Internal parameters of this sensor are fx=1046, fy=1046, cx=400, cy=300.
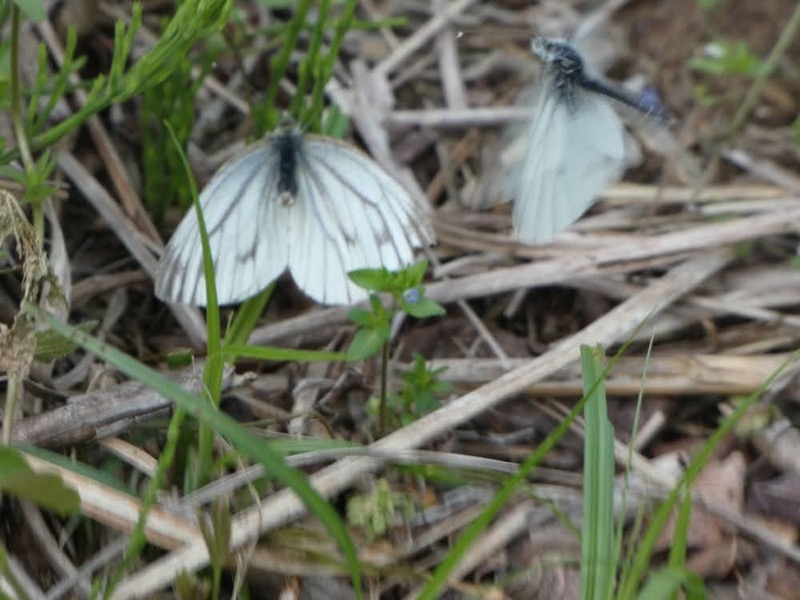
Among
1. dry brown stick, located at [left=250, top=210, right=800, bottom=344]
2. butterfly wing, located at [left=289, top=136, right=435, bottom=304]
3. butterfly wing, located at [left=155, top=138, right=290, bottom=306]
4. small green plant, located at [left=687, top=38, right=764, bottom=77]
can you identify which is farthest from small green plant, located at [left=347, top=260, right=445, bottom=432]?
small green plant, located at [left=687, top=38, right=764, bottom=77]

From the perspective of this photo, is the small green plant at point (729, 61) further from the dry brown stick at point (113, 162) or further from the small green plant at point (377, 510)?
the small green plant at point (377, 510)

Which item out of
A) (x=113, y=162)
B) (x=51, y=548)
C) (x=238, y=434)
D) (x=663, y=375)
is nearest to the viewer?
(x=238, y=434)

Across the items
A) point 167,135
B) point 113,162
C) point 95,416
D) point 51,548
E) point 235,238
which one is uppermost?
point 167,135

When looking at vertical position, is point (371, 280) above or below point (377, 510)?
above

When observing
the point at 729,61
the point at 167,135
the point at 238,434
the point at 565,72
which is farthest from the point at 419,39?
the point at 238,434

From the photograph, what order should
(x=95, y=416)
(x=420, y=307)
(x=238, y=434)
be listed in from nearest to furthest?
(x=238, y=434) → (x=95, y=416) → (x=420, y=307)

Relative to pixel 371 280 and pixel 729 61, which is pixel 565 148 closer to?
pixel 371 280

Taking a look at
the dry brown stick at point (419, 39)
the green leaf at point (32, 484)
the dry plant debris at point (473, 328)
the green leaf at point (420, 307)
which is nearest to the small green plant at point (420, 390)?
the dry plant debris at point (473, 328)

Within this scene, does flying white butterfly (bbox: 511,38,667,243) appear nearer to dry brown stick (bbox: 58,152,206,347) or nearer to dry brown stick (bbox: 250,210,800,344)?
dry brown stick (bbox: 250,210,800,344)

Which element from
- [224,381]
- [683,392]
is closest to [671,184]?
[683,392]
